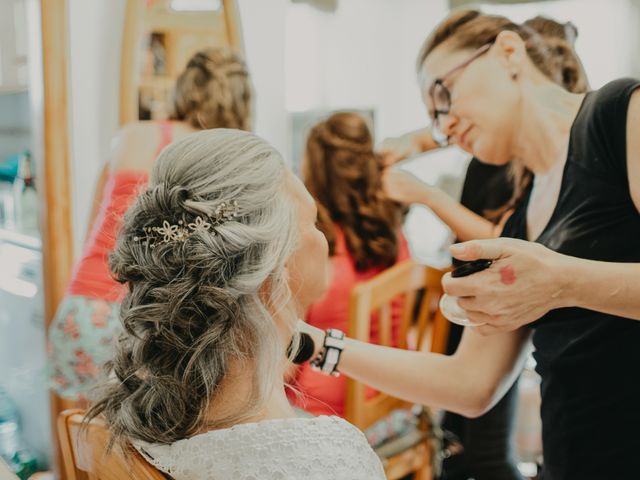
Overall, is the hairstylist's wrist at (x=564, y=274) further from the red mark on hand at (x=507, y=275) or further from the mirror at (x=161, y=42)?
the mirror at (x=161, y=42)

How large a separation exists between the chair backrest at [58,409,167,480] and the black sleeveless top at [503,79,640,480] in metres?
0.70

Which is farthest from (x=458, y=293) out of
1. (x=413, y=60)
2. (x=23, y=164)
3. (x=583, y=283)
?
(x=23, y=164)

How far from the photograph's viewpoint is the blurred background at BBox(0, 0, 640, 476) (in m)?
1.78

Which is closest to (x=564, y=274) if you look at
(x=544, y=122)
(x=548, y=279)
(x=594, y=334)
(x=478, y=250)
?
(x=548, y=279)

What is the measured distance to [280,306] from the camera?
0.94 metres

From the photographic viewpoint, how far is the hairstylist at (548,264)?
941mm

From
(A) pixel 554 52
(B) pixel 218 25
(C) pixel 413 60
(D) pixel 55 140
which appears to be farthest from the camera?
(B) pixel 218 25

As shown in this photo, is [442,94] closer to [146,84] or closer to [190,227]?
[190,227]

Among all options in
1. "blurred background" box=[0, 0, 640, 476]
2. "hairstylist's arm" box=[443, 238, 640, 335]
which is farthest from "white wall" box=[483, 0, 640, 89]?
"hairstylist's arm" box=[443, 238, 640, 335]

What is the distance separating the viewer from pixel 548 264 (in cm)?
92

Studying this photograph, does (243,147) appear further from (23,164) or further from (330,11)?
(330,11)

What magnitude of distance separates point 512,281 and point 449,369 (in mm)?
358

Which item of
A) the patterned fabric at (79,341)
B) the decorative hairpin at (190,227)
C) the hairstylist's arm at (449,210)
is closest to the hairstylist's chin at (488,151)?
the hairstylist's arm at (449,210)

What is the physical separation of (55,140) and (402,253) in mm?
1027
